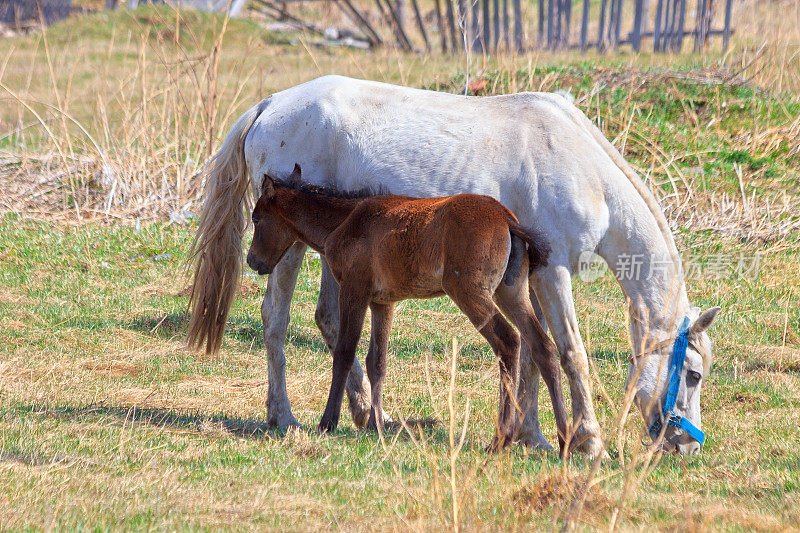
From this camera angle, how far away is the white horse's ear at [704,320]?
4547mm

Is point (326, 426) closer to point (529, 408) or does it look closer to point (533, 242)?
point (529, 408)

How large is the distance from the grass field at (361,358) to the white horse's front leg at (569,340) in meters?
0.21

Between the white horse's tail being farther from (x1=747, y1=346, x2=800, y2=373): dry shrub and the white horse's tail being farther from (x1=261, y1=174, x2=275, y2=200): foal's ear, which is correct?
(x1=747, y1=346, x2=800, y2=373): dry shrub

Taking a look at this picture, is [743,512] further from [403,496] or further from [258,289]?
[258,289]

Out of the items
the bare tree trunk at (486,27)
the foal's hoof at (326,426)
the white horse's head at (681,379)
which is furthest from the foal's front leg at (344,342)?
the bare tree trunk at (486,27)

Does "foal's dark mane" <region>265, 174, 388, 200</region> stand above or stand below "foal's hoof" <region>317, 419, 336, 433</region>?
above

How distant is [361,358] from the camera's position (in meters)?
6.66

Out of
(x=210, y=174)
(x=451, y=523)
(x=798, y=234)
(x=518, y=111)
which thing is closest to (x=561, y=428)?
(x=451, y=523)

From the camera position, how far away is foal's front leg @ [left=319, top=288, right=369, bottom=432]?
178 inches

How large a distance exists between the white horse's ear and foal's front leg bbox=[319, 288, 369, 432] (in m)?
1.83

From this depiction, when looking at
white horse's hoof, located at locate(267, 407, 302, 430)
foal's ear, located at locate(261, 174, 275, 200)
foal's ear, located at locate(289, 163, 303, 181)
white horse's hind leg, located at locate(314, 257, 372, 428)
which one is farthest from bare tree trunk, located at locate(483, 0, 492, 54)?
white horse's hoof, located at locate(267, 407, 302, 430)

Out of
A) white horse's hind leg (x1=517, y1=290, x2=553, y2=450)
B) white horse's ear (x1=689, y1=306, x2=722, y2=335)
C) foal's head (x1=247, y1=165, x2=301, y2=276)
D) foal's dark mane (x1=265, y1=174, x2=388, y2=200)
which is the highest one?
foal's dark mane (x1=265, y1=174, x2=388, y2=200)

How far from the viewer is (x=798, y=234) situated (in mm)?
9102

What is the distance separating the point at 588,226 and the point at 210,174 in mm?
2587
